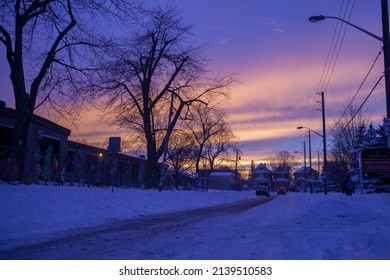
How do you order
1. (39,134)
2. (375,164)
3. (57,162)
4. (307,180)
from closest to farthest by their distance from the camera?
1. (57,162)
2. (375,164)
3. (39,134)
4. (307,180)

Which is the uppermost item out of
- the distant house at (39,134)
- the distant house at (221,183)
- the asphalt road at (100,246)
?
the distant house at (39,134)

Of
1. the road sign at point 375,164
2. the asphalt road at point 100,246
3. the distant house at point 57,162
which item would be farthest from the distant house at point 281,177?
the asphalt road at point 100,246

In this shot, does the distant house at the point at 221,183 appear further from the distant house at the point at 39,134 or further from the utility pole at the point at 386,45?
the utility pole at the point at 386,45

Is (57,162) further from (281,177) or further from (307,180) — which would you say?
(281,177)

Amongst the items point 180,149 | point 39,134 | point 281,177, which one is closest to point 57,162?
point 39,134

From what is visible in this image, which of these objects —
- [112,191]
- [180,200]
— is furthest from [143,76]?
[112,191]

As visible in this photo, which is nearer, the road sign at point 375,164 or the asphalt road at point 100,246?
the asphalt road at point 100,246

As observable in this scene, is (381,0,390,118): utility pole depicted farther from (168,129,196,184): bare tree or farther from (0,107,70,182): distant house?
(168,129,196,184): bare tree

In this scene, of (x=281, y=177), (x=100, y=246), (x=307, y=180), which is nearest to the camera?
(x=100, y=246)

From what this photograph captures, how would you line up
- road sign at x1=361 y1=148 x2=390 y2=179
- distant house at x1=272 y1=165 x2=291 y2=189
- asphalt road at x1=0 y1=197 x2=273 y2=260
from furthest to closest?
distant house at x1=272 y1=165 x2=291 y2=189
road sign at x1=361 y1=148 x2=390 y2=179
asphalt road at x1=0 y1=197 x2=273 y2=260

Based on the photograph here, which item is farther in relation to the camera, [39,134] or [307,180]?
[307,180]

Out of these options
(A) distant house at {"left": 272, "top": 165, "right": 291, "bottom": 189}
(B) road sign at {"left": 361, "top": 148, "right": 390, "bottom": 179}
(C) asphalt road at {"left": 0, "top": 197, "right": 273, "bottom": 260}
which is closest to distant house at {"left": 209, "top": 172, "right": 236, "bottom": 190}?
(B) road sign at {"left": 361, "top": 148, "right": 390, "bottom": 179}

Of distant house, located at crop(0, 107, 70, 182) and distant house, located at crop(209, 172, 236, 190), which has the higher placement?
distant house, located at crop(0, 107, 70, 182)

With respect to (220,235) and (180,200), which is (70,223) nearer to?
(220,235)
